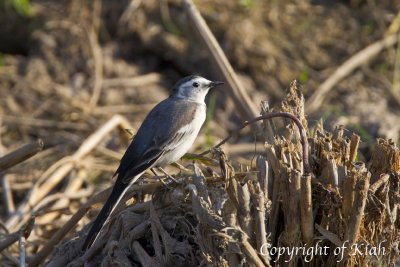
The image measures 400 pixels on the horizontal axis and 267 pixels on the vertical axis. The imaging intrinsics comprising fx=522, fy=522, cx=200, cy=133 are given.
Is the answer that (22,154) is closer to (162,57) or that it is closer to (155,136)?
(155,136)

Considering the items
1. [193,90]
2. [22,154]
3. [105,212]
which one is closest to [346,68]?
[193,90]

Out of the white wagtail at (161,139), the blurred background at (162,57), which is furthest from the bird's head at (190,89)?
the blurred background at (162,57)

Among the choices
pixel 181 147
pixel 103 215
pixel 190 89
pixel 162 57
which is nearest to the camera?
pixel 103 215

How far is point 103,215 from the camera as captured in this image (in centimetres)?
339

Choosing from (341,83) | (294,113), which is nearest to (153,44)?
(341,83)

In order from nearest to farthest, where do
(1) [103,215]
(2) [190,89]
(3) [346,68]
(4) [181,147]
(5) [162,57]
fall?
(1) [103,215]
(4) [181,147]
(2) [190,89]
(3) [346,68]
(5) [162,57]

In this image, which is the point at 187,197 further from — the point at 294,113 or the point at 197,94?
the point at 197,94

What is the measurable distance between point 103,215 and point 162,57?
4.80 meters

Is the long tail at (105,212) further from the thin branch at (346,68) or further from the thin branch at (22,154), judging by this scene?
the thin branch at (346,68)

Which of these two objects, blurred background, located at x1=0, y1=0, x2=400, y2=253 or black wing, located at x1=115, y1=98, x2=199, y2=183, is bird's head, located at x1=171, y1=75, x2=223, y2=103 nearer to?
black wing, located at x1=115, y1=98, x2=199, y2=183

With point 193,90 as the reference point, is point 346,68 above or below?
above

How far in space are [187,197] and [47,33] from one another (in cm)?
554

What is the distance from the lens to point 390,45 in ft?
25.5

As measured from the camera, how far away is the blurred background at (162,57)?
7.29m
